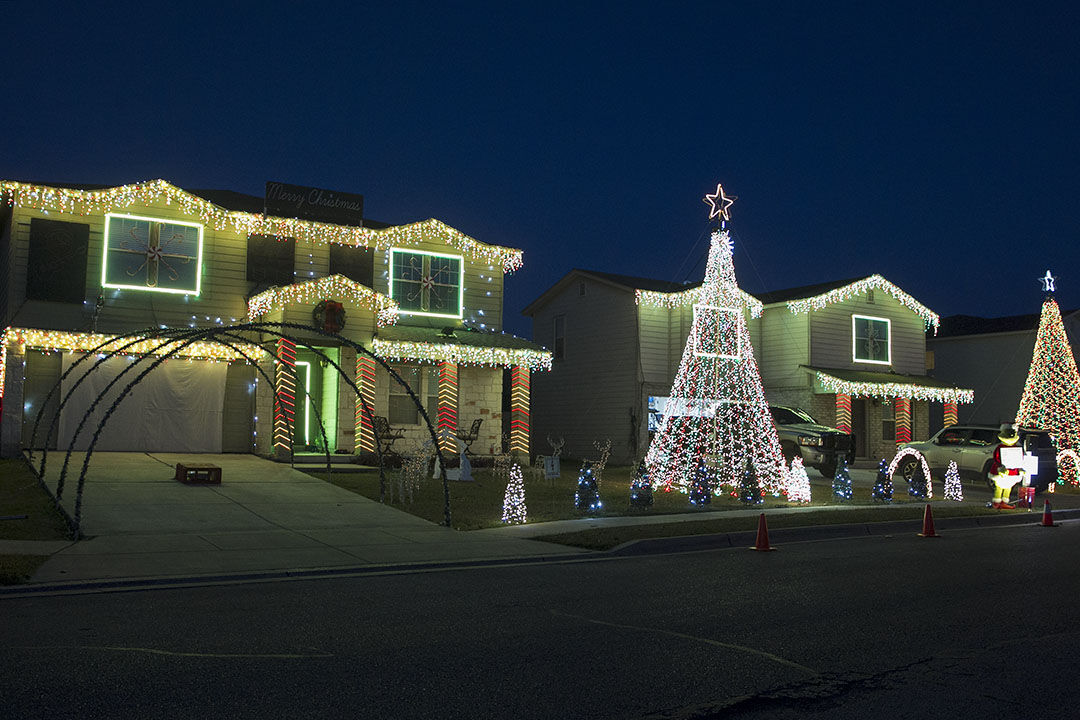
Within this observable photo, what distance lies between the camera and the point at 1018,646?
21.9 feet

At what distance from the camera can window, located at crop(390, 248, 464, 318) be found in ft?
80.3

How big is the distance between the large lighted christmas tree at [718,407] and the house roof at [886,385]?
416 inches

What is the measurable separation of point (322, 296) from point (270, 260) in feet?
9.05

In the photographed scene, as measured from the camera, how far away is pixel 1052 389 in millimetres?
24594

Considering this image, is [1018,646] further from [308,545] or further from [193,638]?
[308,545]

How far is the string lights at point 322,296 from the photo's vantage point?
20.7 meters

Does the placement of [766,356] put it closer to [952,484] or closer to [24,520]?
[952,484]

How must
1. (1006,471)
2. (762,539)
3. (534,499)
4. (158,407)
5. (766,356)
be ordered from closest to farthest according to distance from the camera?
1. (762,539)
2. (534,499)
3. (1006,471)
4. (158,407)
5. (766,356)

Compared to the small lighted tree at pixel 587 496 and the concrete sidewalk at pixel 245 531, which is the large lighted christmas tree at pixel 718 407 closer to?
the concrete sidewalk at pixel 245 531

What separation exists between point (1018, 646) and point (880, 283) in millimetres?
27141

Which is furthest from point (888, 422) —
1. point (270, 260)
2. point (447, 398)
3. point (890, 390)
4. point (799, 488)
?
point (270, 260)

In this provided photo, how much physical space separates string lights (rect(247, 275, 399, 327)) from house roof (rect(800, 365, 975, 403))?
14068 millimetres

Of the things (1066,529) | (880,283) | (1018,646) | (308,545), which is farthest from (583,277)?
(1018,646)

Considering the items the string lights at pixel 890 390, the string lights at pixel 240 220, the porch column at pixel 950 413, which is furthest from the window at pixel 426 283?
the porch column at pixel 950 413
